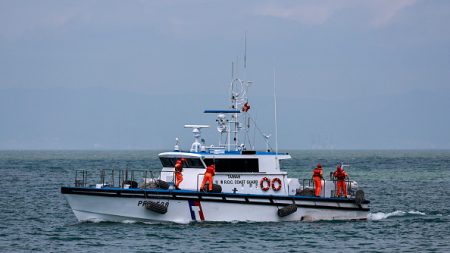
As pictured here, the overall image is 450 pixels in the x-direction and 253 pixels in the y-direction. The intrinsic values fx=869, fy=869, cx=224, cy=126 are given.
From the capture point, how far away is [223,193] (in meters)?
30.8

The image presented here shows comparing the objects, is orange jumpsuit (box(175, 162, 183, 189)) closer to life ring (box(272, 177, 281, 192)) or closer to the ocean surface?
the ocean surface

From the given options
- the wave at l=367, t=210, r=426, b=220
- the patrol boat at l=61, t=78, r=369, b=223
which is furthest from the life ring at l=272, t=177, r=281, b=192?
the wave at l=367, t=210, r=426, b=220

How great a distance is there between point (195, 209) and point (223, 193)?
3.75 feet

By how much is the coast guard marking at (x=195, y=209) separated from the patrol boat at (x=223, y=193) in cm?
4

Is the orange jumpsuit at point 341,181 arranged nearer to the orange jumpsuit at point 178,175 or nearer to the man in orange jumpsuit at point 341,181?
the man in orange jumpsuit at point 341,181

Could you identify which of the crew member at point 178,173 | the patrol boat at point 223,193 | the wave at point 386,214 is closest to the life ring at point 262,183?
the patrol boat at point 223,193

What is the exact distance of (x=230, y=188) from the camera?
105 ft

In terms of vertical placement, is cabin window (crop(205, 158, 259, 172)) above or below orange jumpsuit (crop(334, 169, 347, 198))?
above

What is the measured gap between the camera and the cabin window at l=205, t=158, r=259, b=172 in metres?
31.9

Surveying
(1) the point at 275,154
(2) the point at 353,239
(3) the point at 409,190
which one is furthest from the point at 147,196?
(3) the point at 409,190

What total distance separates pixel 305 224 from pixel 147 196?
585cm

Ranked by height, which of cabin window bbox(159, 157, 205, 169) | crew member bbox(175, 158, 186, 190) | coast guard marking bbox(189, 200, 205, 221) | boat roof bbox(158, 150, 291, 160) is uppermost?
boat roof bbox(158, 150, 291, 160)

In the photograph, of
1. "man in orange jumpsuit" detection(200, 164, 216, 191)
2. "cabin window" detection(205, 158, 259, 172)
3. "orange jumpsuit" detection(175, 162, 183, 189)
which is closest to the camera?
"man in orange jumpsuit" detection(200, 164, 216, 191)

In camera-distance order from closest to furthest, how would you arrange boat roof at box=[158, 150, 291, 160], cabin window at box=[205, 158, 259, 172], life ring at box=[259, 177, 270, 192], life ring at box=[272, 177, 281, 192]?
boat roof at box=[158, 150, 291, 160] → cabin window at box=[205, 158, 259, 172] → life ring at box=[259, 177, 270, 192] → life ring at box=[272, 177, 281, 192]
